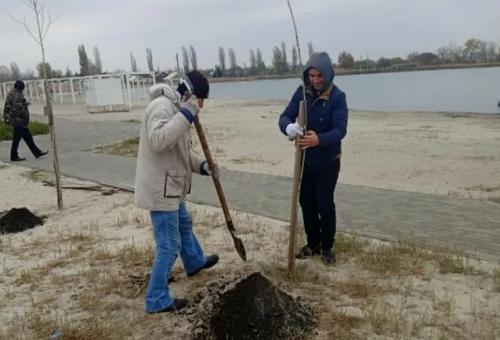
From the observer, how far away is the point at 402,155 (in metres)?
12.2

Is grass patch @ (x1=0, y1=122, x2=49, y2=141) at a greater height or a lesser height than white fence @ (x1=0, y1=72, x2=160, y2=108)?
lesser

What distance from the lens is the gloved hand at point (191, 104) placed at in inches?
140

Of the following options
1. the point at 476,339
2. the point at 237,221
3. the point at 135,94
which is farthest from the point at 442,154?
the point at 135,94

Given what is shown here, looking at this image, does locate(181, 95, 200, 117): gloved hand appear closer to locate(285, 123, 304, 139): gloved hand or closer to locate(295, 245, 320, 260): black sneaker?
locate(285, 123, 304, 139): gloved hand

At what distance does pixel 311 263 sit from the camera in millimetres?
4812

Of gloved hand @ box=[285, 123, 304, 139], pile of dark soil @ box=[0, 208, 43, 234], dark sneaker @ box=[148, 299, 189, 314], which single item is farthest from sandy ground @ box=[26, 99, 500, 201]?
dark sneaker @ box=[148, 299, 189, 314]

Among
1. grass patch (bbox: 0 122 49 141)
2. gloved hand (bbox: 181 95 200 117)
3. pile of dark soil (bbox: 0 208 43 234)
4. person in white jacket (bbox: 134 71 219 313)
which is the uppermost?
gloved hand (bbox: 181 95 200 117)

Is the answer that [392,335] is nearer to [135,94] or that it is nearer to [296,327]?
[296,327]

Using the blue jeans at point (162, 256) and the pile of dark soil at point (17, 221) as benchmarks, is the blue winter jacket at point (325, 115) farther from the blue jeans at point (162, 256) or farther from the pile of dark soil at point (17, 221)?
the pile of dark soil at point (17, 221)

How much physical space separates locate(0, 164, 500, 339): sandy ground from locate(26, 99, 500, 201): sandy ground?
11.3ft

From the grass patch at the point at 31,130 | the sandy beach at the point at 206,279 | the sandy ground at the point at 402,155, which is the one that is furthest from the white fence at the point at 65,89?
the sandy beach at the point at 206,279

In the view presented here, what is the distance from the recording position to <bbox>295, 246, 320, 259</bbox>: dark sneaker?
4.96 m

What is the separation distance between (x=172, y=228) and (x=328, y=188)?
4.74 feet

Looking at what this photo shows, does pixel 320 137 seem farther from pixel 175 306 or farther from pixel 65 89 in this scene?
pixel 65 89
